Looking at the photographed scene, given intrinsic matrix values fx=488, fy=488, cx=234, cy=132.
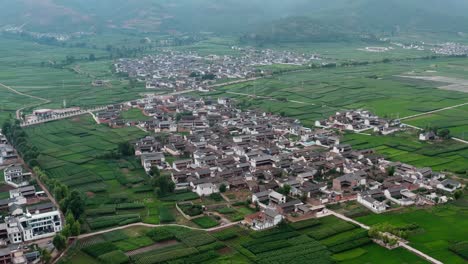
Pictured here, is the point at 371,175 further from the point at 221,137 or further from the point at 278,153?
the point at 221,137

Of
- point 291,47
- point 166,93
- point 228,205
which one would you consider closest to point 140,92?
point 166,93

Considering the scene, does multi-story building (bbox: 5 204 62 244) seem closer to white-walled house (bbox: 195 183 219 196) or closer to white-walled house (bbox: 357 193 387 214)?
white-walled house (bbox: 195 183 219 196)

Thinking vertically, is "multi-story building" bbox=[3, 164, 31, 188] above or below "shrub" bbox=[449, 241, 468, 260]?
above

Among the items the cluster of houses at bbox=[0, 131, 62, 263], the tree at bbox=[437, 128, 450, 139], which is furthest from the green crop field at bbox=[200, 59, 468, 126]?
the cluster of houses at bbox=[0, 131, 62, 263]

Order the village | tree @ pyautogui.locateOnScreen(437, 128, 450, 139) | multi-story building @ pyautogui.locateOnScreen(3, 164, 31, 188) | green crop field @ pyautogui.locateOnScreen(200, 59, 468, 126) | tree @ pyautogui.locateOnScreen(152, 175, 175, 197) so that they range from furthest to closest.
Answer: green crop field @ pyautogui.locateOnScreen(200, 59, 468, 126) < tree @ pyautogui.locateOnScreen(437, 128, 450, 139) < multi-story building @ pyautogui.locateOnScreen(3, 164, 31, 188) < tree @ pyautogui.locateOnScreen(152, 175, 175, 197) < the village

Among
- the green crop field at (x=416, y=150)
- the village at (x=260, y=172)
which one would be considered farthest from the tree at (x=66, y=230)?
the green crop field at (x=416, y=150)

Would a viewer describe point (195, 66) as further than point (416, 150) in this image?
Yes

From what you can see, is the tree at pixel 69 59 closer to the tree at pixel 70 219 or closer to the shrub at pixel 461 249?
the tree at pixel 70 219

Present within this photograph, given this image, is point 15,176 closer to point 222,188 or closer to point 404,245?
point 222,188

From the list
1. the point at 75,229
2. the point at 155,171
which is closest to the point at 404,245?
the point at 75,229
